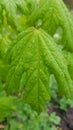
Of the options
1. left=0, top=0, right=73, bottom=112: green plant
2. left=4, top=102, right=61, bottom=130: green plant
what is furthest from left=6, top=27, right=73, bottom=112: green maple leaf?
left=4, top=102, right=61, bottom=130: green plant

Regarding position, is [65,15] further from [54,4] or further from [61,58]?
[61,58]

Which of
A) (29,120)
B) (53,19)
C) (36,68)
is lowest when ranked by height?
(29,120)

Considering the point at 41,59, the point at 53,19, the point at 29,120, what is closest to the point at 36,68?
the point at 41,59

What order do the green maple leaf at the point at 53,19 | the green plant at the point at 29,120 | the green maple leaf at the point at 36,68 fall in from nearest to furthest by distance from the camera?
1. the green maple leaf at the point at 36,68
2. the green maple leaf at the point at 53,19
3. the green plant at the point at 29,120

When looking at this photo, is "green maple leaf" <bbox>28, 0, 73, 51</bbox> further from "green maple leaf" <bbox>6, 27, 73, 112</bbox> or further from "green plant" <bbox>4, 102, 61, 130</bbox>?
"green plant" <bbox>4, 102, 61, 130</bbox>

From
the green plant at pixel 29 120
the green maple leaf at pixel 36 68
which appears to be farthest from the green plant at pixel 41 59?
the green plant at pixel 29 120

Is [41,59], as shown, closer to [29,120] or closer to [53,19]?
[53,19]

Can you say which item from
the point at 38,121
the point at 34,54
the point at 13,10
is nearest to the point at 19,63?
the point at 34,54

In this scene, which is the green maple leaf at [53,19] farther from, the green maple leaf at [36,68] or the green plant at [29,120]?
the green plant at [29,120]
